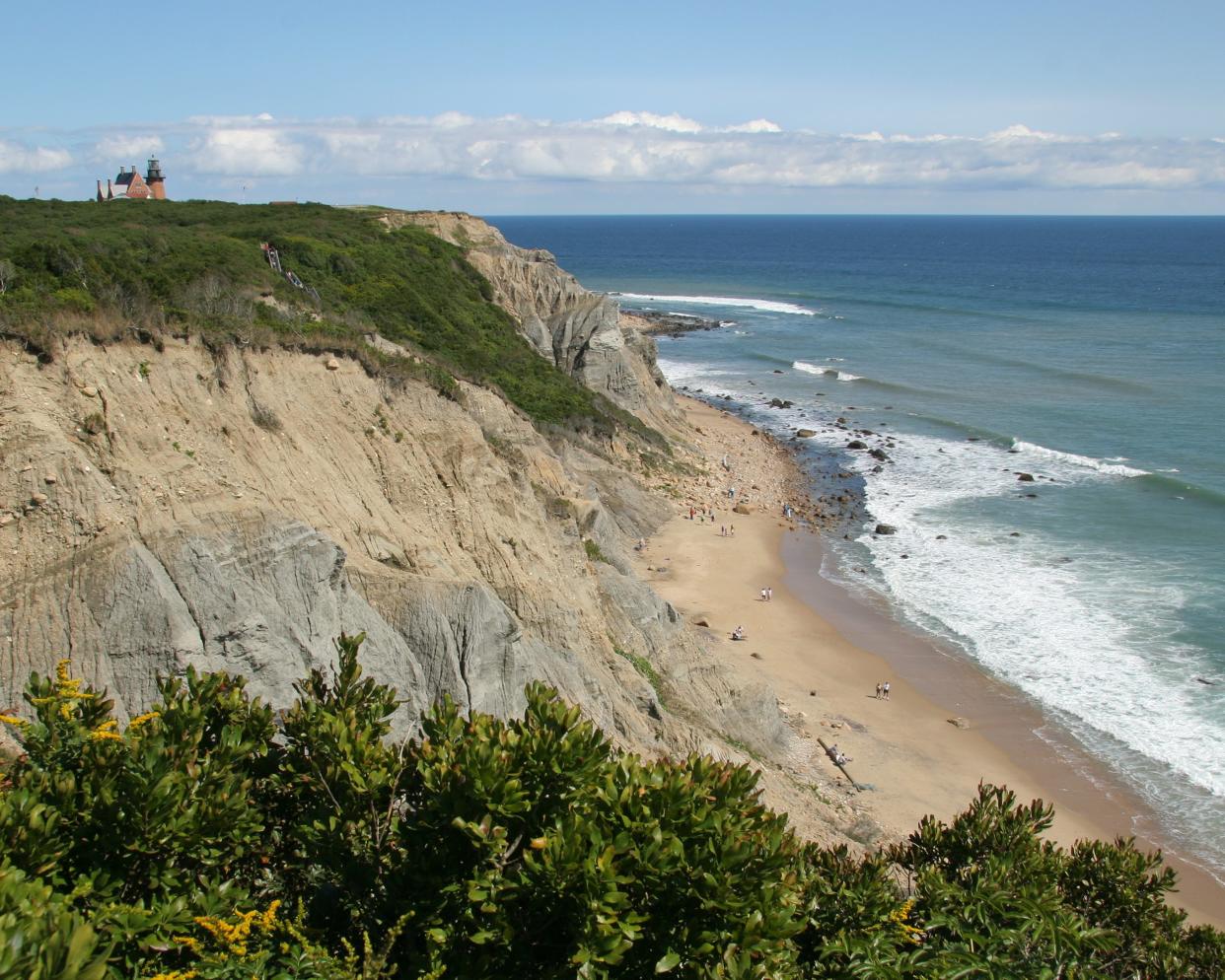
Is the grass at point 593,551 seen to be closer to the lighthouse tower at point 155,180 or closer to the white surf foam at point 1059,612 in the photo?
the white surf foam at point 1059,612

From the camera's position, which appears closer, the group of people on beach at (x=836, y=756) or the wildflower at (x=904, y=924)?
the wildflower at (x=904, y=924)

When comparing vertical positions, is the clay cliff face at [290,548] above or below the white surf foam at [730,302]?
below

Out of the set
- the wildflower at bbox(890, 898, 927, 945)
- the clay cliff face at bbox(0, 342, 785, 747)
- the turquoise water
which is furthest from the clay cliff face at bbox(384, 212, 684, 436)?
the wildflower at bbox(890, 898, 927, 945)

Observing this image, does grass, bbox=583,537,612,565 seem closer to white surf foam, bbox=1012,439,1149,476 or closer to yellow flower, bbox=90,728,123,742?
yellow flower, bbox=90,728,123,742

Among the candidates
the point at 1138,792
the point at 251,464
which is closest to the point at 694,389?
the point at 1138,792

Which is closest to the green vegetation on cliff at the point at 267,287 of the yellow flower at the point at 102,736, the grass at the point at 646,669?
the grass at the point at 646,669

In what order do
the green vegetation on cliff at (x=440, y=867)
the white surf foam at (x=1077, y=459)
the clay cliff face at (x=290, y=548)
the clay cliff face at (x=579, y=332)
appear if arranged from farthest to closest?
the clay cliff face at (x=579, y=332), the white surf foam at (x=1077, y=459), the clay cliff face at (x=290, y=548), the green vegetation on cliff at (x=440, y=867)
